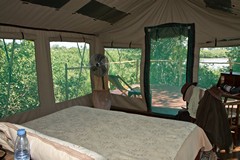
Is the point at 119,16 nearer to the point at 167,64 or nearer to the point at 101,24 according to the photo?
the point at 101,24

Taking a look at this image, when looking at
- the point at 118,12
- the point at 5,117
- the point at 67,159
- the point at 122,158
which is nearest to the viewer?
the point at 67,159

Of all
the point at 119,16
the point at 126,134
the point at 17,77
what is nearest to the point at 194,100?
the point at 126,134

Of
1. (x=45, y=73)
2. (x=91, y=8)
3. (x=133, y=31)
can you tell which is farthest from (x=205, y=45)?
(x=45, y=73)

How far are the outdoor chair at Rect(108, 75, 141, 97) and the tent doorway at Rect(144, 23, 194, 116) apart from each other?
0.33m

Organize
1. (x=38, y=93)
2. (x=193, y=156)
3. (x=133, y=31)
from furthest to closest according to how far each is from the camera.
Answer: (x=133, y=31)
(x=38, y=93)
(x=193, y=156)

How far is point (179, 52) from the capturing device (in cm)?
427

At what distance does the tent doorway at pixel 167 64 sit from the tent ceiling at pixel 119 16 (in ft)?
0.64

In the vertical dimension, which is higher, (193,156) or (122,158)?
(122,158)

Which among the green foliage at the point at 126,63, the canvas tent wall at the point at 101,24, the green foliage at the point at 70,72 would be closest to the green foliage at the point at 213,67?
the canvas tent wall at the point at 101,24

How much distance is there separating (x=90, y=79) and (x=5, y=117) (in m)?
2.22

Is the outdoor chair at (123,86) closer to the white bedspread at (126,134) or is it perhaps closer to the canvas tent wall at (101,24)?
the canvas tent wall at (101,24)

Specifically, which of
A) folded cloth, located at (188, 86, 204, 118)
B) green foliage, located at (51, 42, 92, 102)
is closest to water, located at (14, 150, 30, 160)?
folded cloth, located at (188, 86, 204, 118)

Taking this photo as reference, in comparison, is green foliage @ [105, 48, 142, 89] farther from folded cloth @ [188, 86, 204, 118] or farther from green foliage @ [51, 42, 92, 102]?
folded cloth @ [188, 86, 204, 118]

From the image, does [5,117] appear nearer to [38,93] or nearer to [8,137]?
[38,93]
